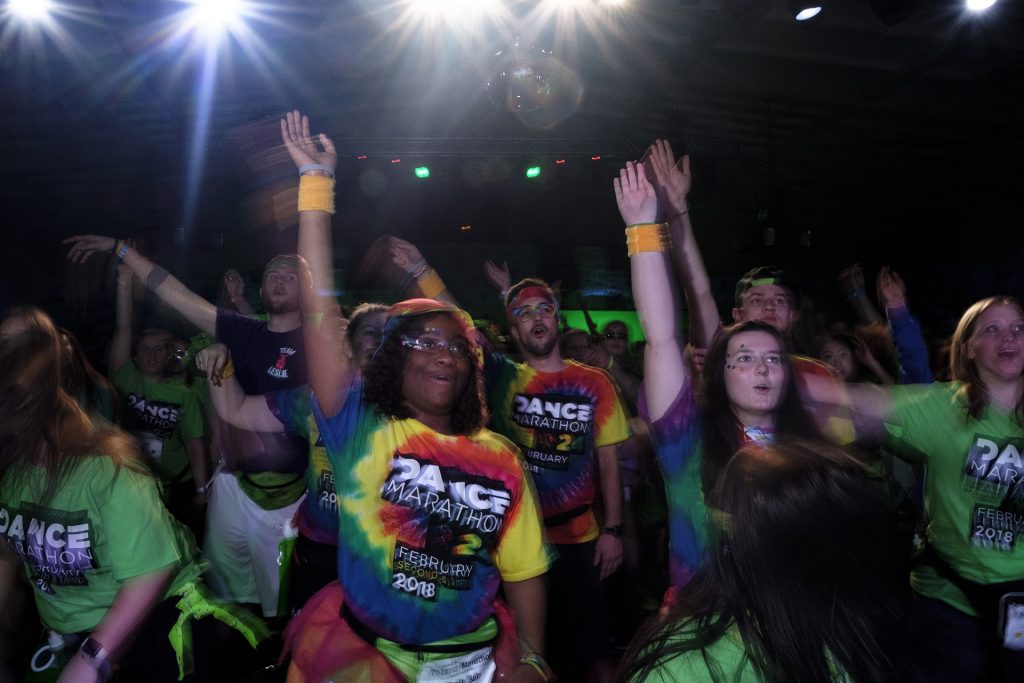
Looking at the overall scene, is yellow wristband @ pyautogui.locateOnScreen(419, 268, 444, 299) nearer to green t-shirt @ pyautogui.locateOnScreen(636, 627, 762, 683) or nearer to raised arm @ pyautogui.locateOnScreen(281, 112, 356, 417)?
raised arm @ pyautogui.locateOnScreen(281, 112, 356, 417)

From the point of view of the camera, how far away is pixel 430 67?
749 centimetres

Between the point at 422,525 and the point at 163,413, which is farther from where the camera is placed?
the point at 163,413

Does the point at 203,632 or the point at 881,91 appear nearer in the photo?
the point at 203,632

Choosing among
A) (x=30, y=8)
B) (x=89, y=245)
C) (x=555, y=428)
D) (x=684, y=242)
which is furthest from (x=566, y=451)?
(x=30, y=8)

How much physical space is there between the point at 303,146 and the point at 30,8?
4.74 metres

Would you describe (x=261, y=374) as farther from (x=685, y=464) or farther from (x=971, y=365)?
(x=971, y=365)

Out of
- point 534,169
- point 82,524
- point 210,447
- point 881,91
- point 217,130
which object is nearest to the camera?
point 82,524

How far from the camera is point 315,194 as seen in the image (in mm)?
2082

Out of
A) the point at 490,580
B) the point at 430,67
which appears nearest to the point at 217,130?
the point at 430,67

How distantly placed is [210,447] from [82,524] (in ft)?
11.4

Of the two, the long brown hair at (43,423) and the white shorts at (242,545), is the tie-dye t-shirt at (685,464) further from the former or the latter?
the white shorts at (242,545)

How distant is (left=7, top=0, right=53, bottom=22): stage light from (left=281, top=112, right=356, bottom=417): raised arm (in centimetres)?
475

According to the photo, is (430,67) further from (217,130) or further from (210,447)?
(210,447)

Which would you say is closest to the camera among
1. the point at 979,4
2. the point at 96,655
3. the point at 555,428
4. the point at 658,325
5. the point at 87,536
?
the point at 96,655
